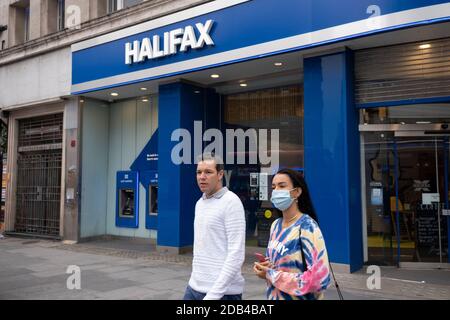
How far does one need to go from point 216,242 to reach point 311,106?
5773 mm

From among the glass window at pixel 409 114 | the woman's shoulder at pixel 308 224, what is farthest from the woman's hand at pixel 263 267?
the glass window at pixel 409 114

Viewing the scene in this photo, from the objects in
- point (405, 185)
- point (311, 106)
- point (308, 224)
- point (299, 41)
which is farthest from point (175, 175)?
point (308, 224)

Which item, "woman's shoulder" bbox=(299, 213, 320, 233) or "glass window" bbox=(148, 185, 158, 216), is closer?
"woman's shoulder" bbox=(299, 213, 320, 233)

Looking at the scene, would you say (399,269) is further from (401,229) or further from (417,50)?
(417,50)

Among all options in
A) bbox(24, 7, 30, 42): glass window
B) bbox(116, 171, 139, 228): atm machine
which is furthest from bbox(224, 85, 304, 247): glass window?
bbox(24, 7, 30, 42): glass window

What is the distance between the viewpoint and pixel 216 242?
11.0ft

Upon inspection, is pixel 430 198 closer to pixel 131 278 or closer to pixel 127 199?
pixel 131 278

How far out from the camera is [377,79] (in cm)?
834

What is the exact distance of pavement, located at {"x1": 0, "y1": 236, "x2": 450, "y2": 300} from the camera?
6.71 m

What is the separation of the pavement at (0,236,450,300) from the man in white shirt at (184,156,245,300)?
328 cm

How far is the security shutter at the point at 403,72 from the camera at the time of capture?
7.80 m

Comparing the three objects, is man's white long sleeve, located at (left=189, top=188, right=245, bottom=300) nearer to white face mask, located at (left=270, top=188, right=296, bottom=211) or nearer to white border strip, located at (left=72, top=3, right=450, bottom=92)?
white face mask, located at (left=270, top=188, right=296, bottom=211)

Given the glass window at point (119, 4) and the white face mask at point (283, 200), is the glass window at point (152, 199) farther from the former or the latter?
the white face mask at point (283, 200)

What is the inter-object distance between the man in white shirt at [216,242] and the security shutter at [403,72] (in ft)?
19.0
